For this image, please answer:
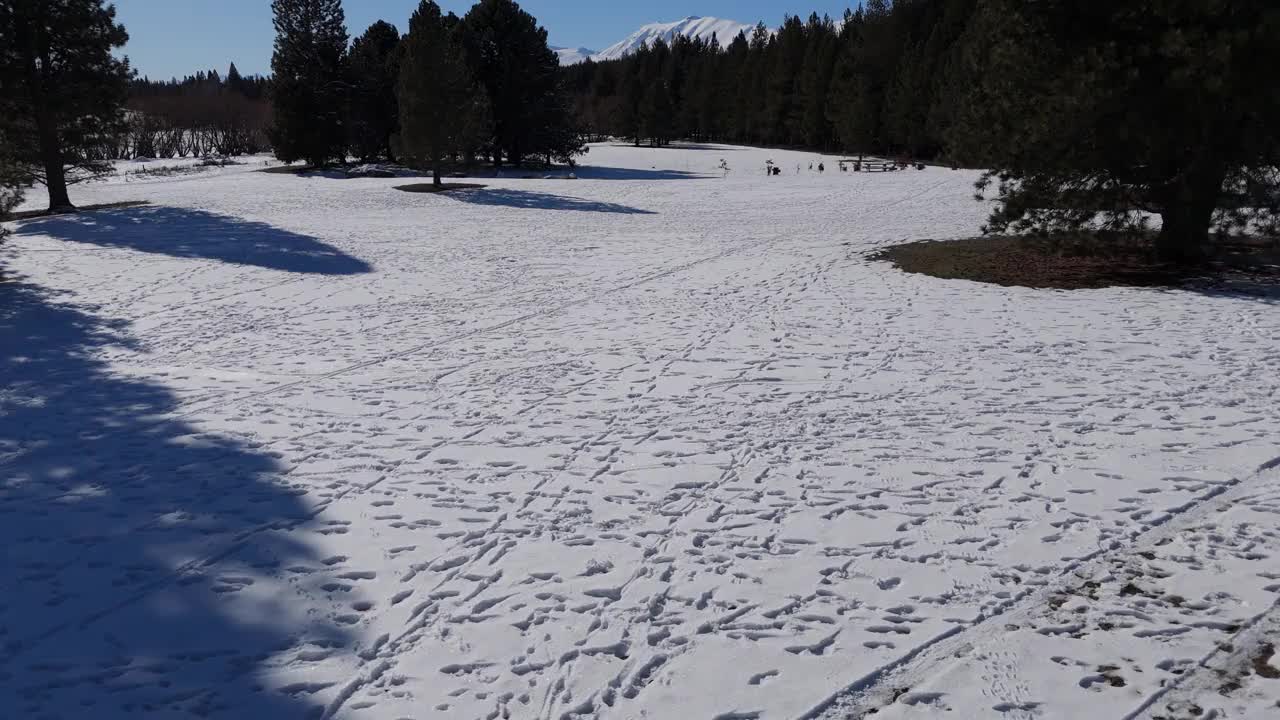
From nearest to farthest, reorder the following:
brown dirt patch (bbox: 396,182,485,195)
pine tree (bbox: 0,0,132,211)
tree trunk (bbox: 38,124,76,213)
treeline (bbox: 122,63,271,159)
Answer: pine tree (bbox: 0,0,132,211), tree trunk (bbox: 38,124,76,213), brown dirt patch (bbox: 396,182,485,195), treeline (bbox: 122,63,271,159)

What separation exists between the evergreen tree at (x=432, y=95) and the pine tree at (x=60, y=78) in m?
9.30

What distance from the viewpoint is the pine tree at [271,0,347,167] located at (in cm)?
4316

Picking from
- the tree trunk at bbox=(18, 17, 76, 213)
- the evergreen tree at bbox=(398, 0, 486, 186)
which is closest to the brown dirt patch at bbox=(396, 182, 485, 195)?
the evergreen tree at bbox=(398, 0, 486, 186)

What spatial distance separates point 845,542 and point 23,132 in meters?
25.9

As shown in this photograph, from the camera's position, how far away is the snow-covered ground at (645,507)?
3828mm

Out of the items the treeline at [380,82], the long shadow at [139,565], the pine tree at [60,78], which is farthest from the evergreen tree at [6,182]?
the treeline at [380,82]

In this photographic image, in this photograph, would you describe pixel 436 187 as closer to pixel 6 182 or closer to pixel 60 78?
pixel 60 78

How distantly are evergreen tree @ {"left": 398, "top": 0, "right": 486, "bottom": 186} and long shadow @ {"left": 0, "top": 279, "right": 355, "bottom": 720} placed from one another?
24612mm

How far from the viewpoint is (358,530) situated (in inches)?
209

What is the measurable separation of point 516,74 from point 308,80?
1089cm

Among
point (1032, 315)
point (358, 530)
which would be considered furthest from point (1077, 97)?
point (358, 530)

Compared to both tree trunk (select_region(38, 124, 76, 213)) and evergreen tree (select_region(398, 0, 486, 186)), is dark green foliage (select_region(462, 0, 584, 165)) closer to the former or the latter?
evergreen tree (select_region(398, 0, 486, 186))

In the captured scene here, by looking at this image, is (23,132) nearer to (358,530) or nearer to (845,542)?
(358,530)

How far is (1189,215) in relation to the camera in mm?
13578
